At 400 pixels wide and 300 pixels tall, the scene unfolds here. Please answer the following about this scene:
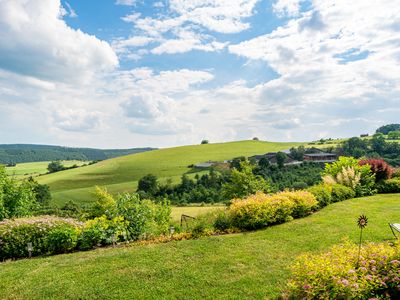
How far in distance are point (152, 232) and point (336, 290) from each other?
710 centimetres

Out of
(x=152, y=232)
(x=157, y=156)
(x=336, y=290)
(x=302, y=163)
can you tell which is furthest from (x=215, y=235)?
(x=157, y=156)

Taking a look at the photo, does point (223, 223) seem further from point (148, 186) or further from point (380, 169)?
point (148, 186)

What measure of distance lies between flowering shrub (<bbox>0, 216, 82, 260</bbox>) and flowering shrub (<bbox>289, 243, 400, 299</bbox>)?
6232 millimetres

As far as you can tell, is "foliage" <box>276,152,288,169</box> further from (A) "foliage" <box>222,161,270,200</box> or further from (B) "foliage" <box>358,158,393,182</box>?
(B) "foliage" <box>358,158,393,182</box>

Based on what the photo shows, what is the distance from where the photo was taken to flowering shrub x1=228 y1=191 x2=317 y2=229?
9852 millimetres

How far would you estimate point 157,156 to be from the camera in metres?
87.5

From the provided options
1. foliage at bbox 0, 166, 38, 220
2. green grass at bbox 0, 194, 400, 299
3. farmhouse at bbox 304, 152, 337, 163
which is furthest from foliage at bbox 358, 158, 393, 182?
farmhouse at bbox 304, 152, 337, 163

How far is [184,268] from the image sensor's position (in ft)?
21.9

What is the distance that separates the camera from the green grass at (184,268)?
5730 mm

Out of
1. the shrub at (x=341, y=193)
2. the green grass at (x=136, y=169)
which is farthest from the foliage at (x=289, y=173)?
the shrub at (x=341, y=193)

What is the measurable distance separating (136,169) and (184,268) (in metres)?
71.7

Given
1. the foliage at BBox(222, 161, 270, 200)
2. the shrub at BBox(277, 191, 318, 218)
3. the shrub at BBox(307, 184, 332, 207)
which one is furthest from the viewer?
the foliage at BBox(222, 161, 270, 200)

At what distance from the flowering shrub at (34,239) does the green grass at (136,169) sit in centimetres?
4909

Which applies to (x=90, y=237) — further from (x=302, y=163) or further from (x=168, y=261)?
(x=302, y=163)
